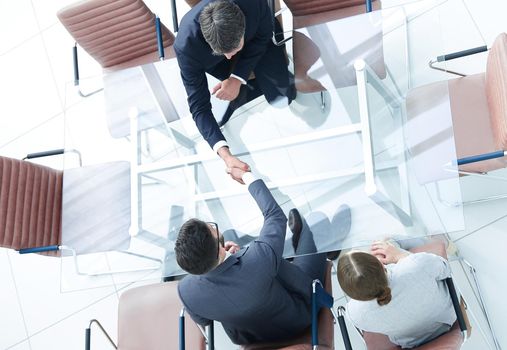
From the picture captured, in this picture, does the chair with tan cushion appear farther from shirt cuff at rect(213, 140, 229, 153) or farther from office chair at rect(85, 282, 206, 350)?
office chair at rect(85, 282, 206, 350)

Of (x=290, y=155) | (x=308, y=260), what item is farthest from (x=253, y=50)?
(x=308, y=260)

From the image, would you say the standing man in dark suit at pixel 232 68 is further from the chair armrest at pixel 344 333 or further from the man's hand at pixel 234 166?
the chair armrest at pixel 344 333

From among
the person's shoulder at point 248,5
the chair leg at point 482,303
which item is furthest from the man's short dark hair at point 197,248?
the chair leg at point 482,303

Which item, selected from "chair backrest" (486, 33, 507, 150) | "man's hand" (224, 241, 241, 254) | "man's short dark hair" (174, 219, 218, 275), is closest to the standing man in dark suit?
"man's hand" (224, 241, 241, 254)

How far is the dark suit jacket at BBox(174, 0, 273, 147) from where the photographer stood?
8.22ft

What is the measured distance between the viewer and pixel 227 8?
227cm

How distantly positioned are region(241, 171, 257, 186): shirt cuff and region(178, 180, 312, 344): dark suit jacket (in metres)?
0.03

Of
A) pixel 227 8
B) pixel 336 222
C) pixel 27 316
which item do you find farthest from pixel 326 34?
pixel 27 316

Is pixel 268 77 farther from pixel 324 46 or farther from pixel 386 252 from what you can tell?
pixel 386 252

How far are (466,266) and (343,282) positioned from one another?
1.22 metres

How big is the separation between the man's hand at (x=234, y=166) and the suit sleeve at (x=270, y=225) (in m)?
0.12

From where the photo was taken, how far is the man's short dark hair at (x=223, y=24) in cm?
227

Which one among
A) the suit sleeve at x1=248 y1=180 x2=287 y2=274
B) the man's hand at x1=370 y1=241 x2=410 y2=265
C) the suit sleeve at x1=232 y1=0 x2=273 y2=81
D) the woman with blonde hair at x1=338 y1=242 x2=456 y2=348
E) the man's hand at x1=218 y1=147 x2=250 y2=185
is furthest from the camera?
the suit sleeve at x1=232 y1=0 x2=273 y2=81

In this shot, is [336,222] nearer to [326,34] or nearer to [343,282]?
[343,282]
